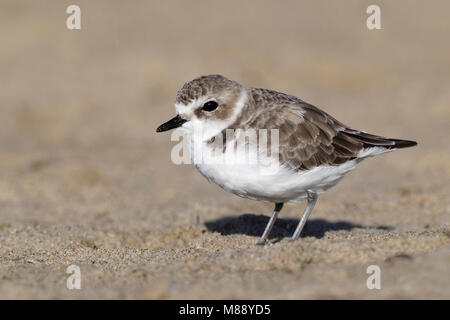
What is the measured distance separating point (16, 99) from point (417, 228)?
8671mm

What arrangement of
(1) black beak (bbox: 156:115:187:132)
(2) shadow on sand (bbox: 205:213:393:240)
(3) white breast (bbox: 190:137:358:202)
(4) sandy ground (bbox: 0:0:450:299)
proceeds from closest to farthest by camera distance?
(4) sandy ground (bbox: 0:0:450:299)
(3) white breast (bbox: 190:137:358:202)
(1) black beak (bbox: 156:115:187:132)
(2) shadow on sand (bbox: 205:213:393:240)

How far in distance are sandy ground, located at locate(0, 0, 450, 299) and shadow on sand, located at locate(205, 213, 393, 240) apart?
0.02m

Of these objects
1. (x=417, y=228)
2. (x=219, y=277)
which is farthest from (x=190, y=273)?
(x=417, y=228)

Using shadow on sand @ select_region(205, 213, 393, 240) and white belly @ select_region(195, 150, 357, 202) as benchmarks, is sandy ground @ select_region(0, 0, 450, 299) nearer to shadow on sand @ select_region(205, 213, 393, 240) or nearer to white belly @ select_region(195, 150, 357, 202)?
shadow on sand @ select_region(205, 213, 393, 240)

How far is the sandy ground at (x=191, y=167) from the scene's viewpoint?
166 inches

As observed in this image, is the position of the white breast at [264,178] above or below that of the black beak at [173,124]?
below

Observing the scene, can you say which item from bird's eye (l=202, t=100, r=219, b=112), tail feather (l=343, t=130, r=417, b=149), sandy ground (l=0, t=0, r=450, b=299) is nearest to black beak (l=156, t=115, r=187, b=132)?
bird's eye (l=202, t=100, r=219, b=112)

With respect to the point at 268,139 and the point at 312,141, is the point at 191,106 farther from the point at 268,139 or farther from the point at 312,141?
the point at 312,141

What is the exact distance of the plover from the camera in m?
4.85

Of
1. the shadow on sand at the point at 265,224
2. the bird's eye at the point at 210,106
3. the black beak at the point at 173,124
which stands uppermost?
the bird's eye at the point at 210,106

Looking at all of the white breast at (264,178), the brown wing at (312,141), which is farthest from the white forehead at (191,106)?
the brown wing at (312,141)

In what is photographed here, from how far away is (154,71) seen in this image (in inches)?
504

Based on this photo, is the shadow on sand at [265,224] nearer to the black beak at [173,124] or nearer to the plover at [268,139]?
the plover at [268,139]
